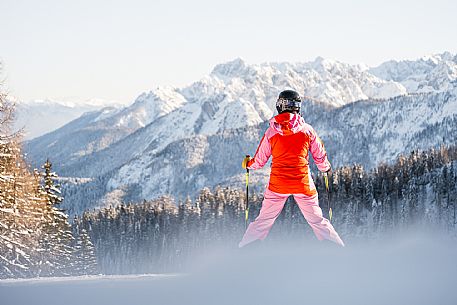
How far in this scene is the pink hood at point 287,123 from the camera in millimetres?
8812

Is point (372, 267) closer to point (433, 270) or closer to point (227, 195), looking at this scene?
point (433, 270)

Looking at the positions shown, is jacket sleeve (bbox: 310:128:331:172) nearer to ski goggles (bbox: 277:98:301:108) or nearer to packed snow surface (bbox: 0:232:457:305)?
ski goggles (bbox: 277:98:301:108)

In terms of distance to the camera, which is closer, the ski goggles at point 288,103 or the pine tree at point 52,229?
the ski goggles at point 288,103

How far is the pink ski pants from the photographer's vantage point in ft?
29.8

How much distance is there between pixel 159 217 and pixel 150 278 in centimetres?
8654

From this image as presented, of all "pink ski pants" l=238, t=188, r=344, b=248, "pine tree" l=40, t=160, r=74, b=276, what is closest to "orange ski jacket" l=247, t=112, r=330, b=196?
"pink ski pants" l=238, t=188, r=344, b=248

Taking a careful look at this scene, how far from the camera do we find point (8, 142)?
17.3 metres

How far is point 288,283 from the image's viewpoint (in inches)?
242

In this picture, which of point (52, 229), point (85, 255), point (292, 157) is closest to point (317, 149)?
point (292, 157)

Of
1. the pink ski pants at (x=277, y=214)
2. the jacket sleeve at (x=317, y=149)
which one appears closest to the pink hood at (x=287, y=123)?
the jacket sleeve at (x=317, y=149)

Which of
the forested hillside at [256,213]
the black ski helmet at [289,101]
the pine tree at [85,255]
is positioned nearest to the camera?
the black ski helmet at [289,101]

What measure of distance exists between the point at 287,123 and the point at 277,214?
1.74 meters

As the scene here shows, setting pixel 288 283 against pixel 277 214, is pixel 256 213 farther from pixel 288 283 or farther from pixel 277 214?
pixel 288 283

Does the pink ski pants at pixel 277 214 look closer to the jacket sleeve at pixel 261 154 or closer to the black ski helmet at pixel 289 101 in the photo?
the jacket sleeve at pixel 261 154
